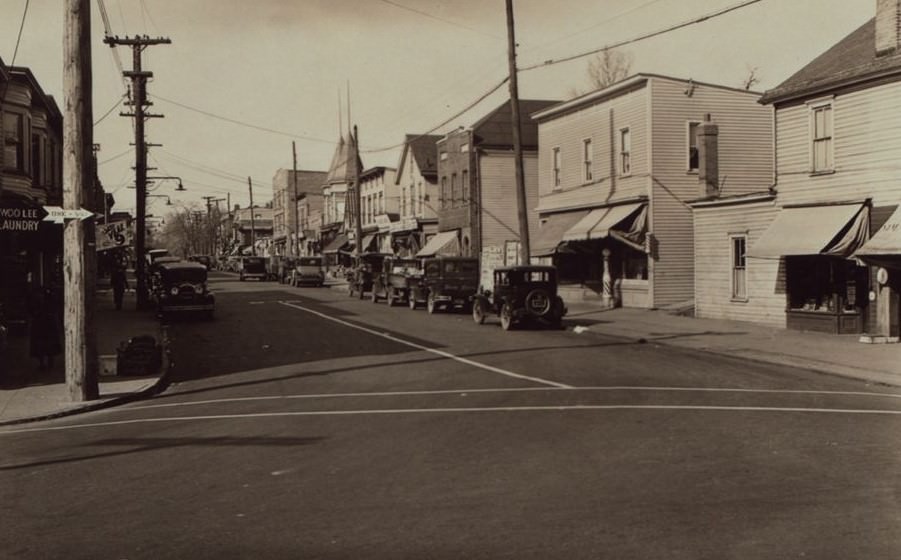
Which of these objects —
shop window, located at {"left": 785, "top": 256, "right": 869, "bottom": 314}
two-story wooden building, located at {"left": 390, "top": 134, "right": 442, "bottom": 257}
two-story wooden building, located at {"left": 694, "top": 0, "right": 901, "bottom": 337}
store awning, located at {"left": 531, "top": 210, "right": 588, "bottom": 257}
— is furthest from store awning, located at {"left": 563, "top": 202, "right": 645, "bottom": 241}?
two-story wooden building, located at {"left": 390, "top": 134, "right": 442, "bottom": 257}

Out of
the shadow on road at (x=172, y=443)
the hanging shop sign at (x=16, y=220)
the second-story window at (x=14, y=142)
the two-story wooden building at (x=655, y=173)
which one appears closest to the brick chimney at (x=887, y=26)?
the two-story wooden building at (x=655, y=173)

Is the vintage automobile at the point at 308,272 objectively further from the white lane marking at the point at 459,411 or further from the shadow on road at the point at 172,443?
the shadow on road at the point at 172,443

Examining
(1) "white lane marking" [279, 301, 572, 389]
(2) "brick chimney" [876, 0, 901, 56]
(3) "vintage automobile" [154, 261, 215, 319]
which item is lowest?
(1) "white lane marking" [279, 301, 572, 389]

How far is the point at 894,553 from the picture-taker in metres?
5.66

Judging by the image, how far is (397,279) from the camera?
1505 inches

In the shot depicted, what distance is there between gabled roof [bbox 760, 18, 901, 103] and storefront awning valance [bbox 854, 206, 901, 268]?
3.64 meters

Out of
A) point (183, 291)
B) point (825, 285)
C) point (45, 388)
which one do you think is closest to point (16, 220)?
point (45, 388)

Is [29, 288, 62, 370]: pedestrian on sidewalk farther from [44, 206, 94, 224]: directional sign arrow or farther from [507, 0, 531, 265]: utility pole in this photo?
[507, 0, 531, 265]: utility pole

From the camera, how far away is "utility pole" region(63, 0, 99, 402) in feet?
46.5

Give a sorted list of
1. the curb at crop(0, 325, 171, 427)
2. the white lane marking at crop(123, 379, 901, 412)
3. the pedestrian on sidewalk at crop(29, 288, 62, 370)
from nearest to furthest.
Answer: the curb at crop(0, 325, 171, 427), the white lane marking at crop(123, 379, 901, 412), the pedestrian on sidewalk at crop(29, 288, 62, 370)

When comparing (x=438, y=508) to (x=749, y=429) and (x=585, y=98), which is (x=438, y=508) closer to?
(x=749, y=429)

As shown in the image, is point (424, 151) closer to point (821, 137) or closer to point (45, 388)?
point (821, 137)

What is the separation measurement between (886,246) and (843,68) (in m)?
5.72

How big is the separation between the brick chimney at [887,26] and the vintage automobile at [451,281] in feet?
52.3
